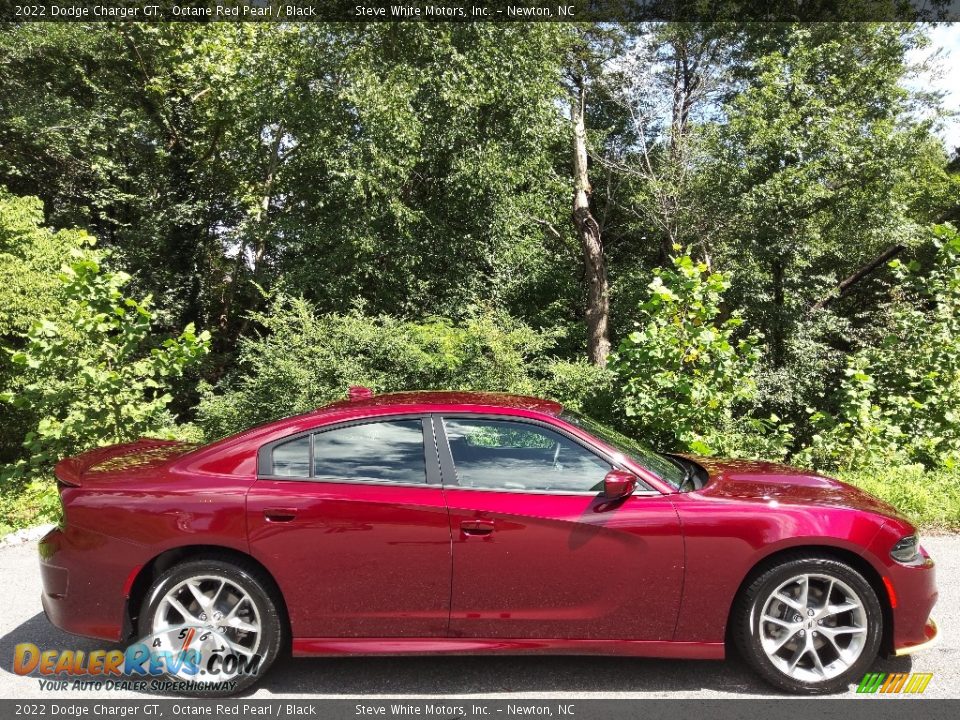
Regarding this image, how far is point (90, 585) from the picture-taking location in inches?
139

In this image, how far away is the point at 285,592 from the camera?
11.4 feet

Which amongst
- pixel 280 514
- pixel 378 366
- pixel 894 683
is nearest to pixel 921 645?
pixel 894 683

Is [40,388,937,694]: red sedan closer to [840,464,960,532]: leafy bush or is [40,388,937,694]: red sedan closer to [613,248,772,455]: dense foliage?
[840,464,960,532]: leafy bush

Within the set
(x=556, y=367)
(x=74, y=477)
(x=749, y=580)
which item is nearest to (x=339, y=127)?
(x=556, y=367)

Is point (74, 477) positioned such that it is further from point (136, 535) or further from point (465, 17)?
point (465, 17)

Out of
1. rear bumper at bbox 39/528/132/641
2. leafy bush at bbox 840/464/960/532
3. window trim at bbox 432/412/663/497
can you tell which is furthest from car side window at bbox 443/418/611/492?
leafy bush at bbox 840/464/960/532

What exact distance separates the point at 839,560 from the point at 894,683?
2.14 ft

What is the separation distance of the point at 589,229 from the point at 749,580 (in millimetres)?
16855

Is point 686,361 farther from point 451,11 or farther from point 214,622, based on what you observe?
point 451,11

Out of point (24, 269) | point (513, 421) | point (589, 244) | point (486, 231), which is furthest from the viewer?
point (589, 244)

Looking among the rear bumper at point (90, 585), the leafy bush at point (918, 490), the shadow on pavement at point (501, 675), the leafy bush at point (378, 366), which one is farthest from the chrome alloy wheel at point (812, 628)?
the leafy bush at point (378, 366)

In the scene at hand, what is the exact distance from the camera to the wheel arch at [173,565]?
11.6 ft

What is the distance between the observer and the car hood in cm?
360

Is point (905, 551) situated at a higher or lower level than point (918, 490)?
higher
